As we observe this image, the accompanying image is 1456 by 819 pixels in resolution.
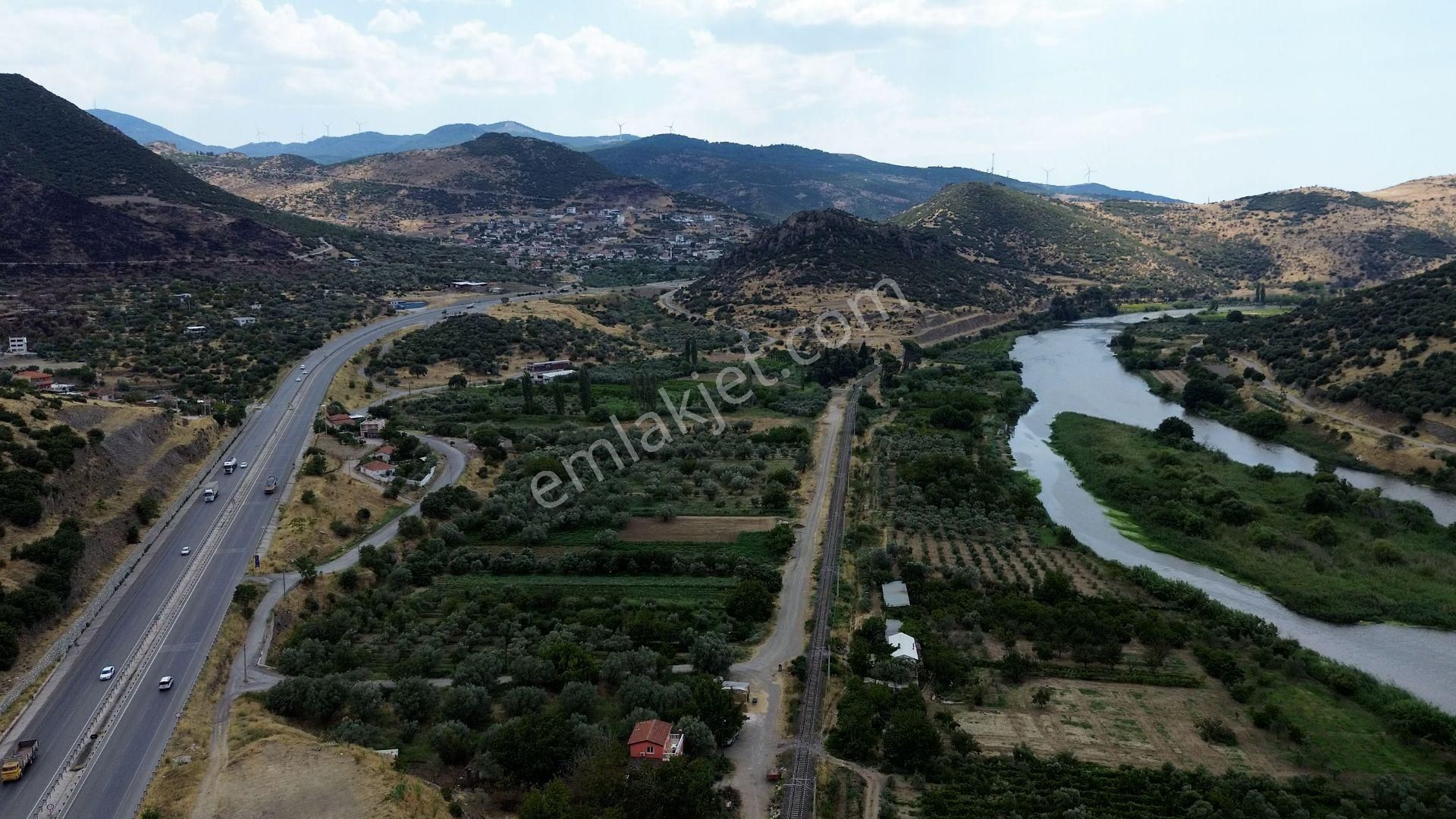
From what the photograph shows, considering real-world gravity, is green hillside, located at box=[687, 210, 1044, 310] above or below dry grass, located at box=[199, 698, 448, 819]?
above

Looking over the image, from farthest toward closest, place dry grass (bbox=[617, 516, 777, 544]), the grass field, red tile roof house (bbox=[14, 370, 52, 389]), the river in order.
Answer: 1. red tile roof house (bbox=[14, 370, 52, 389])
2. dry grass (bbox=[617, 516, 777, 544])
3. the grass field
4. the river

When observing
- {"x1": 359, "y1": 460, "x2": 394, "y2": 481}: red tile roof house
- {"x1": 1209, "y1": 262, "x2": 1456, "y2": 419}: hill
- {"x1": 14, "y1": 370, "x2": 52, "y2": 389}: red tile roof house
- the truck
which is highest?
{"x1": 1209, "y1": 262, "x2": 1456, "y2": 419}: hill

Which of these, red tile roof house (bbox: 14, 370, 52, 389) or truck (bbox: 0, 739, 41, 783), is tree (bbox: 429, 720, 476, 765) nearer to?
truck (bbox: 0, 739, 41, 783)

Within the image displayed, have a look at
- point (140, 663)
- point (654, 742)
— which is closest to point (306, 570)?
point (140, 663)

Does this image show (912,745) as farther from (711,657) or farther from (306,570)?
(306,570)

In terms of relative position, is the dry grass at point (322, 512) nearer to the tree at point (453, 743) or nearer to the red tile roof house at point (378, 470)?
the red tile roof house at point (378, 470)

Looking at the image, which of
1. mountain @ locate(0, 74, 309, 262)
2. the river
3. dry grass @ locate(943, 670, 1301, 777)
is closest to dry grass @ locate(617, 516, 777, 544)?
A: dry grass @ locate(943, 670, 1301, 777)
